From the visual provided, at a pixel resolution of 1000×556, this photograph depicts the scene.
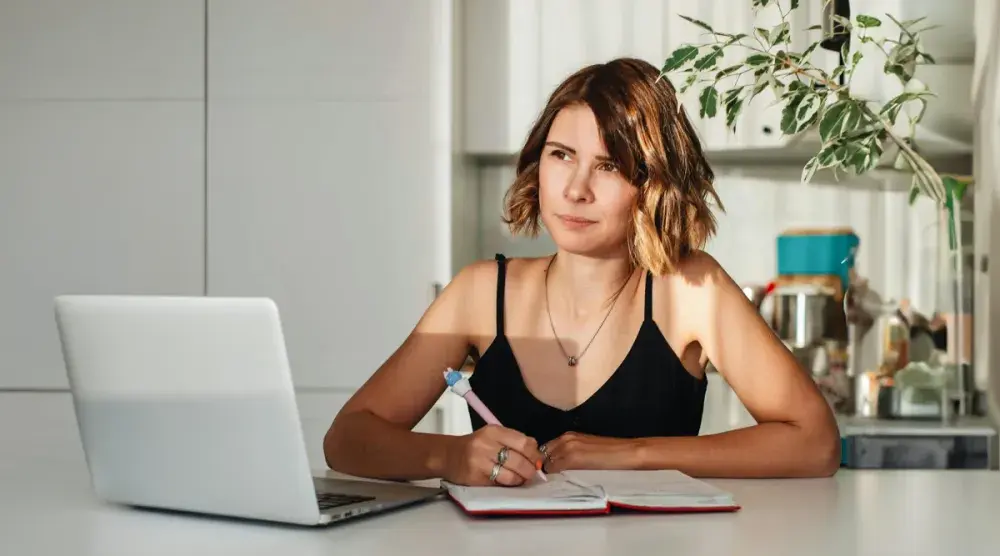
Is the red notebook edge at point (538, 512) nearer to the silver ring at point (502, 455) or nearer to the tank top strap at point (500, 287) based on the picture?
the silver ring at point (502, 455)

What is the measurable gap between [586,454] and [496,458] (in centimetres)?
26

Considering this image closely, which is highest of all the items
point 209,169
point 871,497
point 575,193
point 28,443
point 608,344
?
point 209,169

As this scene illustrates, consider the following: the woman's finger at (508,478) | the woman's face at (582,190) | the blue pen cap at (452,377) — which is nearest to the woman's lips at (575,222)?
the woman's face at (582,190)

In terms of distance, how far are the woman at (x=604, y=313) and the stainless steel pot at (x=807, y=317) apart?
142 centimetres

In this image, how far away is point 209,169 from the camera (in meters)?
3.28

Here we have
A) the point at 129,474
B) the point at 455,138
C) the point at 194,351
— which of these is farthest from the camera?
the point at 455,138

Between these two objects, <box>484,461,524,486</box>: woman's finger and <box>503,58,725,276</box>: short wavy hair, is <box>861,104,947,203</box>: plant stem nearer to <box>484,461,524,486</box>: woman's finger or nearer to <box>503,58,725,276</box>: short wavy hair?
<box>503,58,725,276</box>: short wavy hair

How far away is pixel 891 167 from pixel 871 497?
2.39m

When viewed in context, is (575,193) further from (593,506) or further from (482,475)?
(593,506)

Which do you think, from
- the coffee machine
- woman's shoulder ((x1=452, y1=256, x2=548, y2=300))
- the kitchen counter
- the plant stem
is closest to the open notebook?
woman's shoulder ((x1=452, y1=256, x2=548, y2=300))

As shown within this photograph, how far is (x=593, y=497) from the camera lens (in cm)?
103

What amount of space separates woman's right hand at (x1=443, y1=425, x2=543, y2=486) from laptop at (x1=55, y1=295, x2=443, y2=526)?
115 mm

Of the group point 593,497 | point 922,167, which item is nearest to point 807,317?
point 922,167

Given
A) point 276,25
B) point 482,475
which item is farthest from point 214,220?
point 482,475
